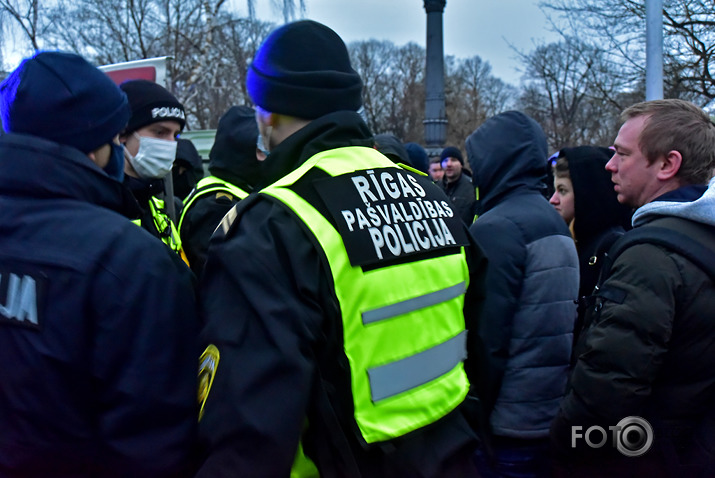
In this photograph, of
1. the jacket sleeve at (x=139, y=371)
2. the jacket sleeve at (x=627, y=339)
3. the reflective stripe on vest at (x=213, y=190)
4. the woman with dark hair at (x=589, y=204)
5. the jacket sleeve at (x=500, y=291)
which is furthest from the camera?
the reflective stripe on vest at (x=213, y=190)

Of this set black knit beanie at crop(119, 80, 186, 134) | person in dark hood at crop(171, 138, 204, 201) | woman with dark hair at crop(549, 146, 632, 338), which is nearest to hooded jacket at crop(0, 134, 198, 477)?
black knit beanie at crop(119, 80, 186, 134)

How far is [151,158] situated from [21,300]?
6.21 ft

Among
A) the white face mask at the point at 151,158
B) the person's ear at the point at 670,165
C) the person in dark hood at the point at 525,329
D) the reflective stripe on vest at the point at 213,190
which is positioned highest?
the white face mask at the point at 151,158

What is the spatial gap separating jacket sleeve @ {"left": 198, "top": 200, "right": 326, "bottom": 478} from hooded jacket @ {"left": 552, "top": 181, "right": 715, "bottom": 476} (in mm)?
1186

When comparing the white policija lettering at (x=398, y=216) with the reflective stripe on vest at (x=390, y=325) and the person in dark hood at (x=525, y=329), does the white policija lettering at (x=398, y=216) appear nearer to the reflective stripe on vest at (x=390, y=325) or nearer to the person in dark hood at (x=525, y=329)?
the reflective stripe on vest at (x=390, y=325)

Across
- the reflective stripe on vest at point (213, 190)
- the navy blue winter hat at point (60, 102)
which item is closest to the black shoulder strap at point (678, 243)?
the navy blue winter hat at point (60, 102)

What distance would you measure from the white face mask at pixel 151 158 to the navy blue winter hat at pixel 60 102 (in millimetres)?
1461

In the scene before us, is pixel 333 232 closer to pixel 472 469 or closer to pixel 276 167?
pixel 276 167

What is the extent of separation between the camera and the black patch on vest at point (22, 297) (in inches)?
60.3

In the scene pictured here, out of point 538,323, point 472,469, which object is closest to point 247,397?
point 472,469

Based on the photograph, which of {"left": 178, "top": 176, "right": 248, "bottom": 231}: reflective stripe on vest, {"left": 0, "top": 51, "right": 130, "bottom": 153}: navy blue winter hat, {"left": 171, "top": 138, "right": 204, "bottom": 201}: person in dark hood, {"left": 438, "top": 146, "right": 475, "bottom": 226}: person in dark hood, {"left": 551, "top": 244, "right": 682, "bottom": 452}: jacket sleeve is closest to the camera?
{"left": 0, "top": 51, "right": 130, "bottom": 153}: navy blue winter hat

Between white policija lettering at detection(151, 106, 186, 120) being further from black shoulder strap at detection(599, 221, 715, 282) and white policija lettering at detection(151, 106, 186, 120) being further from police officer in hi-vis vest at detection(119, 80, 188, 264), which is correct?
black shoulder strap at detection(599, 221, 715, 282)

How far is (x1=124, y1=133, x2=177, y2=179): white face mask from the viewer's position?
10.8 feet

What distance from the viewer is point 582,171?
3.28 metres
